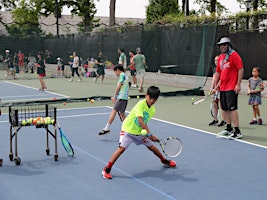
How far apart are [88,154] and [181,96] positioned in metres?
8.49

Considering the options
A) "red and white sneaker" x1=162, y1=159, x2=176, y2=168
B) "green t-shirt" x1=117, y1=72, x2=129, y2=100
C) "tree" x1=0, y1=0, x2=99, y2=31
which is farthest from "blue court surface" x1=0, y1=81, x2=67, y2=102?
"tree" x1=0, y1=0, x2=99, y2=31

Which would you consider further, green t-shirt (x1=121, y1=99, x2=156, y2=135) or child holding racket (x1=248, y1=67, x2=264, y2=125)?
child holding racket (x1=248, y1=67, x2=264, y2=125)

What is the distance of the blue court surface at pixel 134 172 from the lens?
5230 mm

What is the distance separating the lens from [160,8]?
105 feet

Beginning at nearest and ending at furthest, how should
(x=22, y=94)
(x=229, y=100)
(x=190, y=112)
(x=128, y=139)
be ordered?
(x=128, y=139) < (x=229, y=100) < (x=190, y=112) < (x=22, y=94)

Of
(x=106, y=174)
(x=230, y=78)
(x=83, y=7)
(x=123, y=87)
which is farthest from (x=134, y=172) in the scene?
(x=83, y=7)

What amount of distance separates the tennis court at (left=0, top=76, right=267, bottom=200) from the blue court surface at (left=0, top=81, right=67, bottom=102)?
21.6ft

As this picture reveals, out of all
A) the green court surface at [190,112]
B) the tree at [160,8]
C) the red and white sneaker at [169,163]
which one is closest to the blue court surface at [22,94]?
the green court surface at [190,112]

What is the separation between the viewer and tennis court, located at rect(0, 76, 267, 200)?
5.25m

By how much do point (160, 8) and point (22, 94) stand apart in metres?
17.9

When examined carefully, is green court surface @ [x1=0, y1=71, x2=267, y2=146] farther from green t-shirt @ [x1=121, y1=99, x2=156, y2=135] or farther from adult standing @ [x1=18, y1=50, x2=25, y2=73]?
adult standing @ [x1=18, y1=50, x2=25, y2=73]

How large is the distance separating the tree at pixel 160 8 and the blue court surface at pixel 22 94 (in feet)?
50.5

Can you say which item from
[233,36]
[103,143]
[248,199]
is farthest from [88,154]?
[233,36]

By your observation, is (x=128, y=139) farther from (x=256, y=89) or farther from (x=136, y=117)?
(x=256, y=89)
